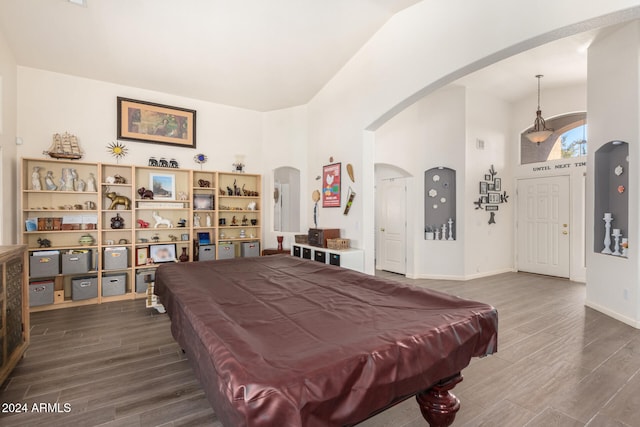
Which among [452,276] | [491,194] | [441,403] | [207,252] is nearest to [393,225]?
[452,276]

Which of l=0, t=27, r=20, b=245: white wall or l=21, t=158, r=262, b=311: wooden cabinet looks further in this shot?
l=21, t=158, r=262, b=311: wooden cabinet

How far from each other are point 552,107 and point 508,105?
32.7 inches

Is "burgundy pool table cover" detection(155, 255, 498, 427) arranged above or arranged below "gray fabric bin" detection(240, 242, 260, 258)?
above

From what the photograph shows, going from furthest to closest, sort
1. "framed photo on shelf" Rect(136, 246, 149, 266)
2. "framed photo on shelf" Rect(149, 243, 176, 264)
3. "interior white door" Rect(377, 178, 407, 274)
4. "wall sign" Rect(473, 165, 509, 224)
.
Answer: "interior white door" Rect(377, 178, 407, 274) < "wall sign" Rect(473, 165, 509, 224) < "framed photo on shelf" Rect(149, 243, 176, 264) < "framed photo on shelf" Rect(136, 246, 149, 266)

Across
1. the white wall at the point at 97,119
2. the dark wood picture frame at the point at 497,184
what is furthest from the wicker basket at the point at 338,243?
the dark wood picture frame at the point at 497,184

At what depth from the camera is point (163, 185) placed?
203 inches

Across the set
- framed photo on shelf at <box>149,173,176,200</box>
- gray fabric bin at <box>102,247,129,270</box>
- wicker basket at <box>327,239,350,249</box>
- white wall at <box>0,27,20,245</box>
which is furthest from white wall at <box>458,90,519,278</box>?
white wall at <box>0,27,20,245</box>

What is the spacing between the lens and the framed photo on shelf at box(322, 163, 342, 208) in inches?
200

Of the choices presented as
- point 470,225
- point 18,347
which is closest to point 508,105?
point 470,225

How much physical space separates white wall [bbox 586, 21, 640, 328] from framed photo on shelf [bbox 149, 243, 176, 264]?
6295 millimetres

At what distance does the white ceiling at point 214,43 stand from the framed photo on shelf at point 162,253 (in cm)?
262

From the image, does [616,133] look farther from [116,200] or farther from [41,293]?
[41,293]

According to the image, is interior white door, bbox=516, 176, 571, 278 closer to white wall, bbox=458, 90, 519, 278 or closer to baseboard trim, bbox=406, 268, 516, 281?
white wall, bbox=458, 90, 519, 278

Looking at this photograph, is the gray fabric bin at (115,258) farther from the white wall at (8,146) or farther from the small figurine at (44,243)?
the white wall at (8,146)
